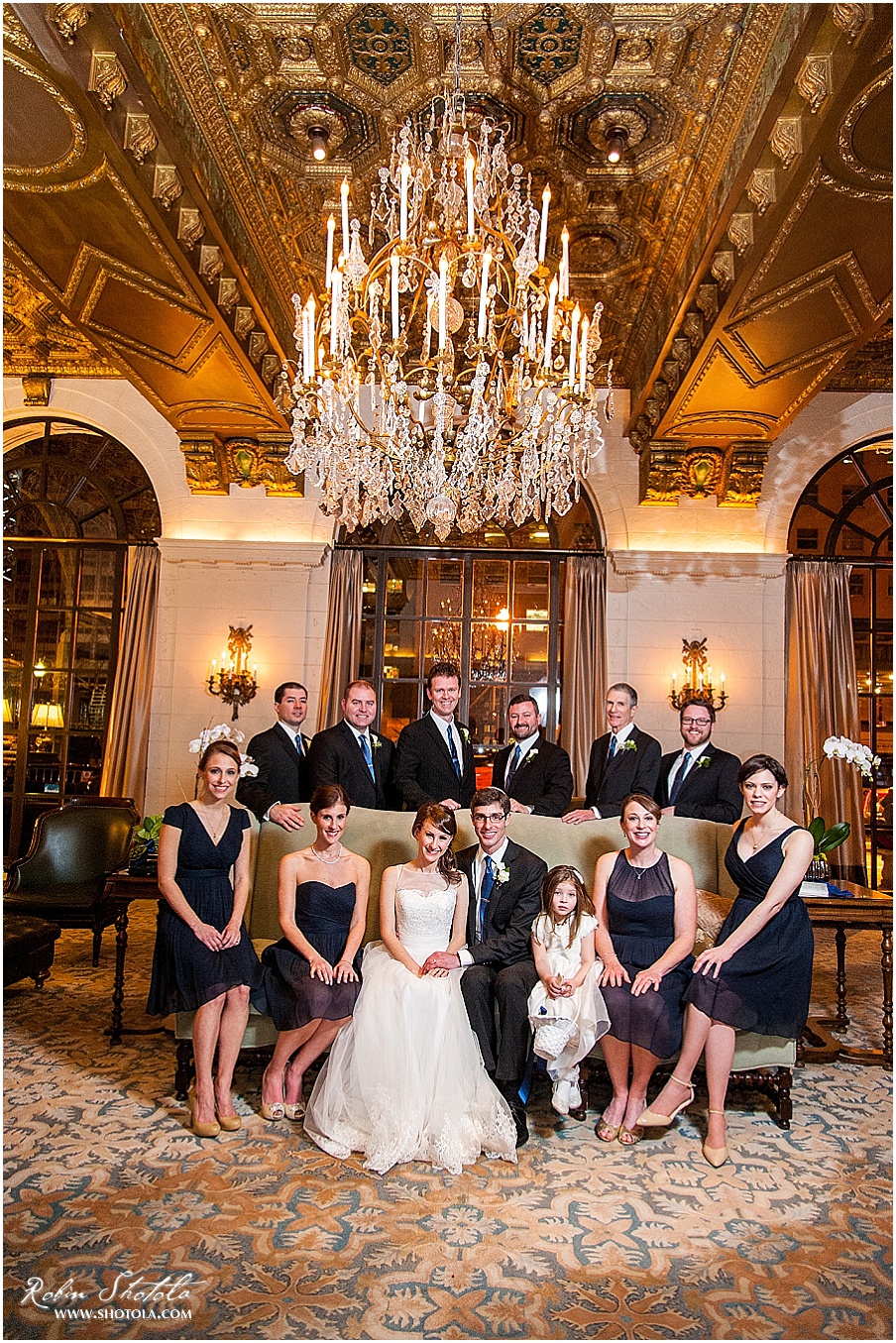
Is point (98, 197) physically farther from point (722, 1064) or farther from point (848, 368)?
point (848, 368)

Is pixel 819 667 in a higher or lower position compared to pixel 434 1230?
higher

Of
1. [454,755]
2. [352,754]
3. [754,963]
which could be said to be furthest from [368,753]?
[754,963]

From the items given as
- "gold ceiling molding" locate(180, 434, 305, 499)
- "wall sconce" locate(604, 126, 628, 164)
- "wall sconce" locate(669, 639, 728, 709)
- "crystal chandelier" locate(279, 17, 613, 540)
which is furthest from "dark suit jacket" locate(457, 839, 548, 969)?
"gold ceiling molding" locate(180, 434, 305, 499)

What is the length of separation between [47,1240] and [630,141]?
18.6 feet

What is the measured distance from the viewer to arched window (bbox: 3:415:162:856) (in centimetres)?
936

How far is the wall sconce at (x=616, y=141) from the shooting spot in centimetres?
500

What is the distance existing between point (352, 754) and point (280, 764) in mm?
411

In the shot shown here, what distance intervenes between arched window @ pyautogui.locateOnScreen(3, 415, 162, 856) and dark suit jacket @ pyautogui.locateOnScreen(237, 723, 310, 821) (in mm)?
4742

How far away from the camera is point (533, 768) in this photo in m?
5.32

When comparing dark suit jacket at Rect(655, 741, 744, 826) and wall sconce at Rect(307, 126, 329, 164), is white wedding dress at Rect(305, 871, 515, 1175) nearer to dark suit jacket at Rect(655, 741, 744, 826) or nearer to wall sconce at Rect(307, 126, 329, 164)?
dark suit jacket at Rect(655, 741, 744, 826)

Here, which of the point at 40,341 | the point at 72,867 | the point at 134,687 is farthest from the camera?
the point at 134,687

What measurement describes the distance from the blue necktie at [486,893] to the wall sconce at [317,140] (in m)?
4.09

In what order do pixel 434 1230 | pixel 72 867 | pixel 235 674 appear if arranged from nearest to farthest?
pixel 434 1230
pixel 72 867
pixel 235 674

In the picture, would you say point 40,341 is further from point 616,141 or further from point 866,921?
point 866,921
